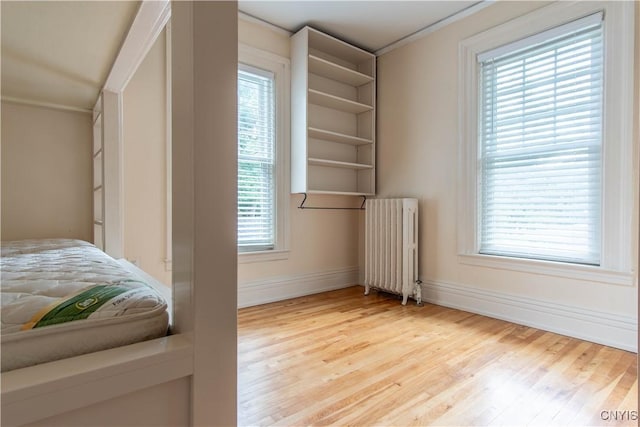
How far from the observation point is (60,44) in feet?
4.68

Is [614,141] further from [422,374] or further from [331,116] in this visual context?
[331,116]

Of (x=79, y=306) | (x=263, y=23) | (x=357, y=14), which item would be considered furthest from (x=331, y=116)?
(x=79, y=306)

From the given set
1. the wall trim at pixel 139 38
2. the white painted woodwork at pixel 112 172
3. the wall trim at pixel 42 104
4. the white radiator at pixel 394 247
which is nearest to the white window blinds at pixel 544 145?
the white radiator at pixel 394 247

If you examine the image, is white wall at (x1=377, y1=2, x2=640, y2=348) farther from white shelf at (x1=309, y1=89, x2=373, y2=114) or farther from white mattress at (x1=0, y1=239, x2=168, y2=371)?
white mattress at (x1=0, y1=239, x2=168, y2=371)

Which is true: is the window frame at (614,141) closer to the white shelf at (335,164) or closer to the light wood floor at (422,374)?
the light wood floor at (422,374)

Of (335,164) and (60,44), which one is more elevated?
(60,44)

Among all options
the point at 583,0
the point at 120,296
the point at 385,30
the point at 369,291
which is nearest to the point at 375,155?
the point at 385,30

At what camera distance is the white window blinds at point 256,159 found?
9.73 ft

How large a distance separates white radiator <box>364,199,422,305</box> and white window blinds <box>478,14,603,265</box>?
585 millimetres

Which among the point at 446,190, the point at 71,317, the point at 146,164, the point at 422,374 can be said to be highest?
the point at 146,164

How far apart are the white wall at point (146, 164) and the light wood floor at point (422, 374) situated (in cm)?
92

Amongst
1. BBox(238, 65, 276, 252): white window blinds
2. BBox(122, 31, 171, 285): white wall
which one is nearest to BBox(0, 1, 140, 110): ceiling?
BBox(122, 31, 171, 285): white wall

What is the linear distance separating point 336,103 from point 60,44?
2.36 m

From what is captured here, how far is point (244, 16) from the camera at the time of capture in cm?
291
